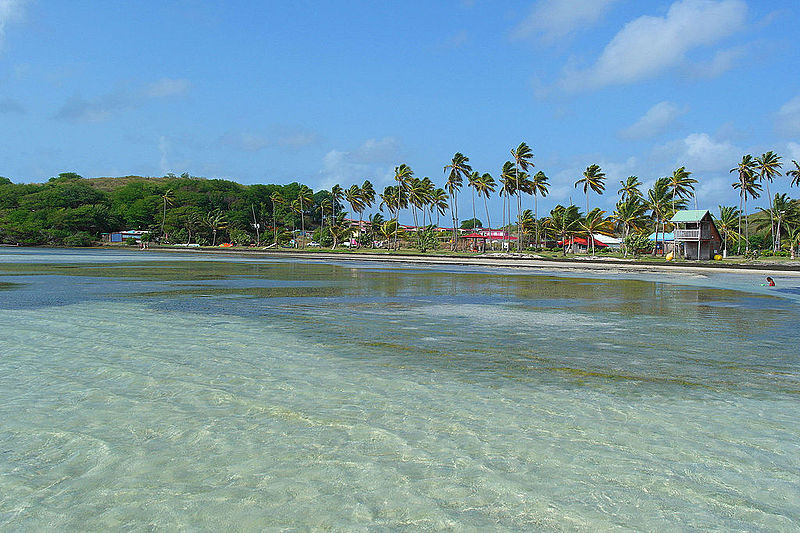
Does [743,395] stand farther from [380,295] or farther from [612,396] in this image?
[380,295]

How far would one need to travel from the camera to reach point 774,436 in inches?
237

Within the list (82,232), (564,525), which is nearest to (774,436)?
(564,525)

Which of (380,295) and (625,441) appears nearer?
(625,441)

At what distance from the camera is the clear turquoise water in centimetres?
428

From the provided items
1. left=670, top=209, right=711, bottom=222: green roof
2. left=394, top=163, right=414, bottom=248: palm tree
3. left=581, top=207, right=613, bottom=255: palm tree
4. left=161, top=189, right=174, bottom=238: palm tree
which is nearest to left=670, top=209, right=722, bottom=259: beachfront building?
left=670, top=209, right=711, bottom=222: green roof

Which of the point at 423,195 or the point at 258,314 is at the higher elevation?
the point at 423,195

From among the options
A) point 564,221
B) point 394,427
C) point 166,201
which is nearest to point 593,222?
point 564,221

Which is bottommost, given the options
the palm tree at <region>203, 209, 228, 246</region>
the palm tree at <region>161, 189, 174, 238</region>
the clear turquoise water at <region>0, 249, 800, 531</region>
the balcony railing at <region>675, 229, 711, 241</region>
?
the clear turquoise water at <region>0, 249, 800, 531</region>

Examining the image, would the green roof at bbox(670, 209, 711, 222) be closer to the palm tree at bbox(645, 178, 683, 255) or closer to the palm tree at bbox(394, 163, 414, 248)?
the palm tree at bbox(645, 178, 683, 255)

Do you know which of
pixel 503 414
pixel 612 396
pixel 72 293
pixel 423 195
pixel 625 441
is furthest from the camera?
pixel 423 195

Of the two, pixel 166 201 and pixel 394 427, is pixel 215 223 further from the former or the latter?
pixel 394 427

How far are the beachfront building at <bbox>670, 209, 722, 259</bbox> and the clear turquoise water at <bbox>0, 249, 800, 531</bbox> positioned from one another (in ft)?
184

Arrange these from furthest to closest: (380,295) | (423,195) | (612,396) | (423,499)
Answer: (423,195) → (380,295) → (612,396) → (423,499)

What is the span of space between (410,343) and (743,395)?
18.9 feet
